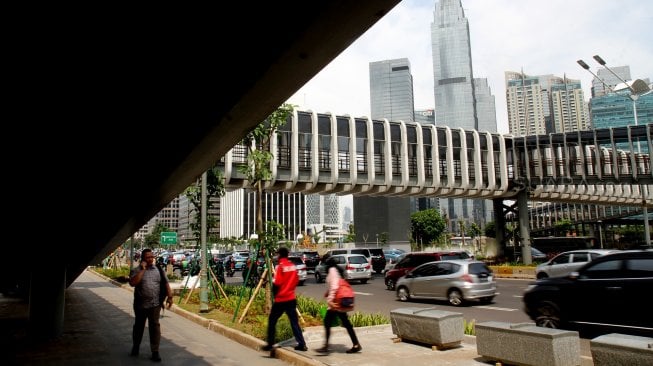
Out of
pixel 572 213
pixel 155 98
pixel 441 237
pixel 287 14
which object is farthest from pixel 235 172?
pixel 572 213

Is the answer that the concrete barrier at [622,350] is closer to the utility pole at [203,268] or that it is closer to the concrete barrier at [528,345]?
the concrete barrier at [528,345]

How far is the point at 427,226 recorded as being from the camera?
107m

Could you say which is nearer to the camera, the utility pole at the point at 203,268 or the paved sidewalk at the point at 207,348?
the paved sidewalk at the point at 207,348

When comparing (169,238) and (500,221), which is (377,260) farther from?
(169,238)

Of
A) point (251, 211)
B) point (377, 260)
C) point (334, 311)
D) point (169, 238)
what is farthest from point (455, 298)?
point (251, 211)

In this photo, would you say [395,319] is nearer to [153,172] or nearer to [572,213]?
[153,172]

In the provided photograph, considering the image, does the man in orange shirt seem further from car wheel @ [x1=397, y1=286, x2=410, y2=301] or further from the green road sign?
the green road sign

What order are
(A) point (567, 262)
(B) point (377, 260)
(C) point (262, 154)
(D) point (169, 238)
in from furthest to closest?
(B) point (377, 260)
(D) point (169, 238)
(A) point (567, 262)
(C) point (262, 154)

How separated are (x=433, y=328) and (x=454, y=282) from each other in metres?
8.32

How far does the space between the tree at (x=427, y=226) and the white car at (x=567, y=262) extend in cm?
8390

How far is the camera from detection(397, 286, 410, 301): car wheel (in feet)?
60.1

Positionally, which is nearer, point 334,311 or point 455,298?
→ point 334,311

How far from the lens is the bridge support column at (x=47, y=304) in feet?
37.9

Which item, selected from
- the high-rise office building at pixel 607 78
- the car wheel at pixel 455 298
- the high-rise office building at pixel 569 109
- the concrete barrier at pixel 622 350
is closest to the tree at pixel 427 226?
the high-rise office building at pixel 607 78
